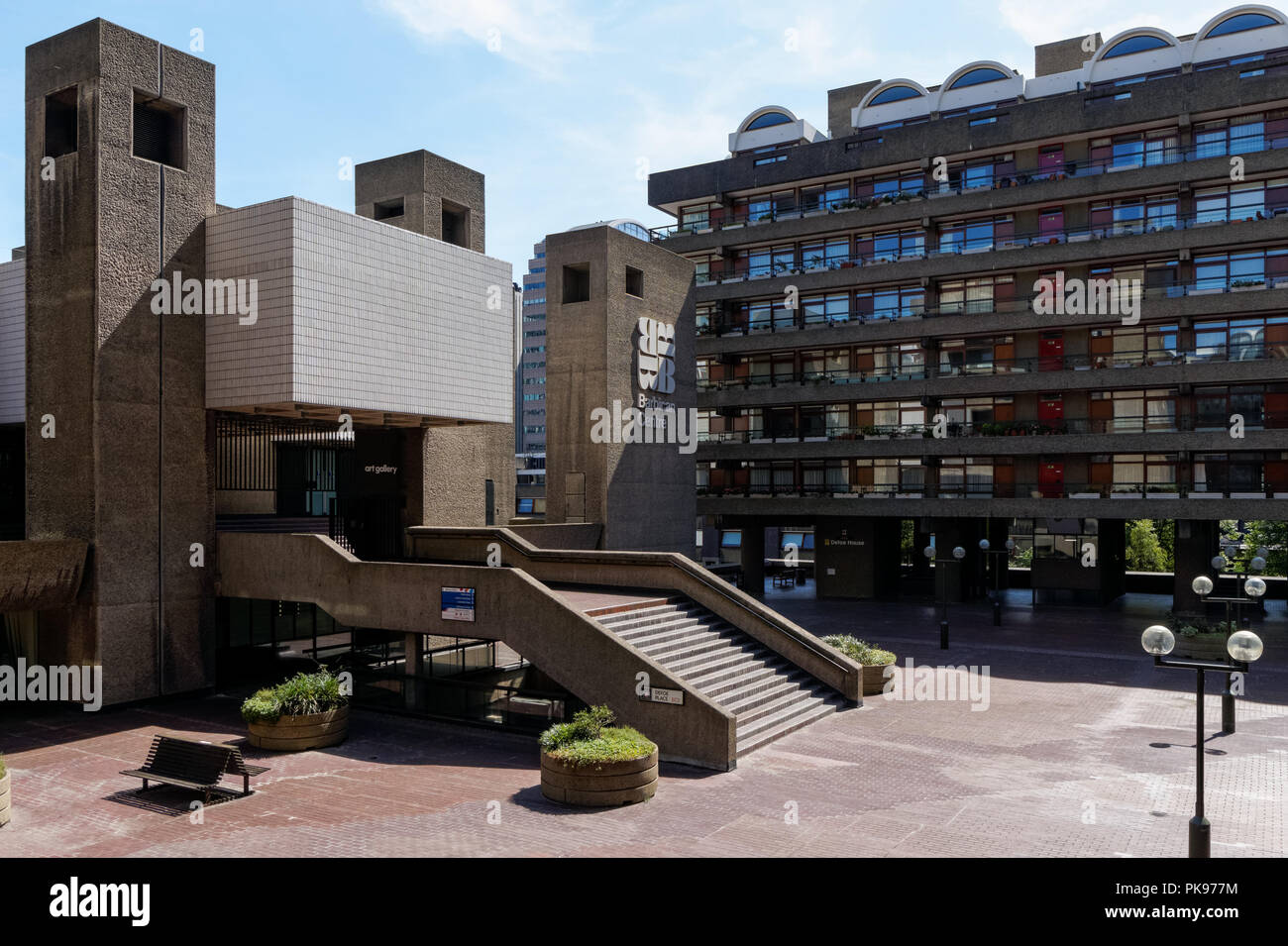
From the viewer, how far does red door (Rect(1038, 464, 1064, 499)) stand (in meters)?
41.1

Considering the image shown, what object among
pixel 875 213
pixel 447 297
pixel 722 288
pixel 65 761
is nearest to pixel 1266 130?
pixel 875 213

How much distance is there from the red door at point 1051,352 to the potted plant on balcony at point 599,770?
32.5 metres

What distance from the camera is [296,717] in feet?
61.3

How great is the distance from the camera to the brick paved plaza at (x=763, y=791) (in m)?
13.2

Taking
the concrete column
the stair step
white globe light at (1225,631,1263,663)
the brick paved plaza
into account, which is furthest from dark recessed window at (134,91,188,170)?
the concrete column

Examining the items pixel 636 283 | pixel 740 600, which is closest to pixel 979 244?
pixel 636 283

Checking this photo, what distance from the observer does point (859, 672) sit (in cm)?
2230

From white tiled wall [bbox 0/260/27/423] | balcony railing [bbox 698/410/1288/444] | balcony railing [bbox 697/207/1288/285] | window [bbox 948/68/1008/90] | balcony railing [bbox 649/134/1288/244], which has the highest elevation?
window [bbox 948/68/1008/90]

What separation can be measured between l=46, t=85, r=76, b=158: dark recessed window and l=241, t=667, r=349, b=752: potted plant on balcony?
48.1 feet

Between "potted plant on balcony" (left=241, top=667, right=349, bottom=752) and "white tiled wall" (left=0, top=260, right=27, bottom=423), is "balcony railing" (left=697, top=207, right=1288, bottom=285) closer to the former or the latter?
"white tiled wall" (left=0, top=260, right=27, bottom=423)

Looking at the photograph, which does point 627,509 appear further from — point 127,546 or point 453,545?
point 127,546

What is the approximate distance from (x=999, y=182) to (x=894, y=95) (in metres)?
13.4

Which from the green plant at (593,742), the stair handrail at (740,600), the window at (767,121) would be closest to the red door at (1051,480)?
the stair handrail at (740,600)

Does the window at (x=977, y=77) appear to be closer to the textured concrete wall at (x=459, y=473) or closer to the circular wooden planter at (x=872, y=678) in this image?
the textured concrete wall at (x=459, y=473)
